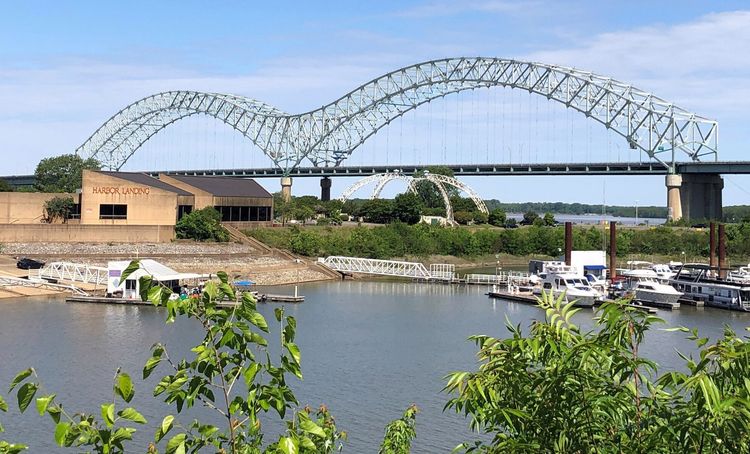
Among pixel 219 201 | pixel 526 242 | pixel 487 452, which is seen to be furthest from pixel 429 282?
pixel 487 452

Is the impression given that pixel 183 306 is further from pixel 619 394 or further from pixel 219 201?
pixel 219 201

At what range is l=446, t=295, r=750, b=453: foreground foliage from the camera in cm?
624

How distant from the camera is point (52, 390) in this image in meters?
23.5

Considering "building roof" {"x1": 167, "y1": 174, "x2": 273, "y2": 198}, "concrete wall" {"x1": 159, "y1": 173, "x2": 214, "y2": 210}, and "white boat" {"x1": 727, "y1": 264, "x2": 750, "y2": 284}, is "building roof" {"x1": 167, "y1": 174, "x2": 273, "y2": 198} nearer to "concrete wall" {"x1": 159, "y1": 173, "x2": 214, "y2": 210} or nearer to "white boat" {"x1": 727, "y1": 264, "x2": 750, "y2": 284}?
"concrete wall" {"x1": 159, "y1": 173, "x2": 214, "y2": 210}

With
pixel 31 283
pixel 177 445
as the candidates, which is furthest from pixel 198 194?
pixel 177 445

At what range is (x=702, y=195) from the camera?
90.8 metres

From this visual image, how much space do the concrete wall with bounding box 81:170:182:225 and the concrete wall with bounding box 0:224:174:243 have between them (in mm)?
1516

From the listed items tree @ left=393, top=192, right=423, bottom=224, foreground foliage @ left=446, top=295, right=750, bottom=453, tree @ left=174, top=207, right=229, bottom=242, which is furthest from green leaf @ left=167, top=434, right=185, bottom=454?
tree @ left=393, top=192, right=423, bottom=224

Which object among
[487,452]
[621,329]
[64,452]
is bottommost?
[64,452]

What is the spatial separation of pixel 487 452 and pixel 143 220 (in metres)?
54.7

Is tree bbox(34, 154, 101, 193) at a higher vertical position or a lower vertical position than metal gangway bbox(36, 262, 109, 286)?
higher

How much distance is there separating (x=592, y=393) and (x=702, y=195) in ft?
294

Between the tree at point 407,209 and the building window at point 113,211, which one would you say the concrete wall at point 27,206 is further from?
the tree at point 407,209

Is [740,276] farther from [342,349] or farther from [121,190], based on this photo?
[121,190]
